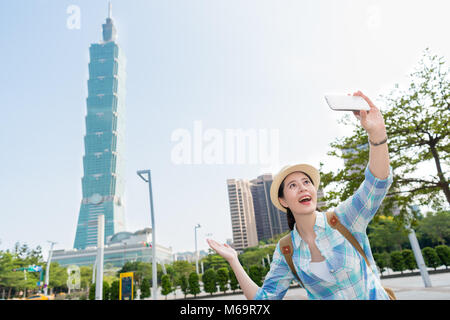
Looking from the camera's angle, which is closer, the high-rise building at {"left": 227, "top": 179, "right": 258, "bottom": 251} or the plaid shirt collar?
the plaid shirt collar

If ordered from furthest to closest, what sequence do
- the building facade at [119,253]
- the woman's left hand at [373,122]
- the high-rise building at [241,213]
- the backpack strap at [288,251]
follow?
the building facade at [119,253] < the high-rise building at [241,213] < the backpack strap at [288,251] < the woman's left hand at [373,122]

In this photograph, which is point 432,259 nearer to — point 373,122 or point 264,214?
point 373,122

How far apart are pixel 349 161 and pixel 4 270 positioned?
118 feet

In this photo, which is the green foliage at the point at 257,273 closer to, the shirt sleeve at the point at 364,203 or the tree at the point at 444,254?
the tree at the point at 444,254

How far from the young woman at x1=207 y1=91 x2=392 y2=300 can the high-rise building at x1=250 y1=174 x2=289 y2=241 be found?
158ft

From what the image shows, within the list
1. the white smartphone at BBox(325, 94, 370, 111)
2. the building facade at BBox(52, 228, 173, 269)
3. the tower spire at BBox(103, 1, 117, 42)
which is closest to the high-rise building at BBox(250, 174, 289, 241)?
the building facade at BBox(52, 228, 173, 269)

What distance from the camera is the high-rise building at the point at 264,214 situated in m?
51.7

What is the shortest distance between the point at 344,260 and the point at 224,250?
2.25 feet

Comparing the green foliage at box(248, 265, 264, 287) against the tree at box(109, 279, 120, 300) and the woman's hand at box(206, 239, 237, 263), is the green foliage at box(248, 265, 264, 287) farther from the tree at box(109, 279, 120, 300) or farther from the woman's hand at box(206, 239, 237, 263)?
the woman's hand at box(206, 239, 237, 263)

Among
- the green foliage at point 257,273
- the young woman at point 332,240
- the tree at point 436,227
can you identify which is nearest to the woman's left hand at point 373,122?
the young woman at point 332,240

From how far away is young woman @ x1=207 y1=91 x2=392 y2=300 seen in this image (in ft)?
4.25

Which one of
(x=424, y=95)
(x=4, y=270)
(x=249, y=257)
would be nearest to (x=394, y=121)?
(x=424, y=95)

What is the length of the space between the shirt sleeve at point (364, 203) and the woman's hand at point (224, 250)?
63cm

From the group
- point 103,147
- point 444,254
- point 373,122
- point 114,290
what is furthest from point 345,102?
point 103,147
